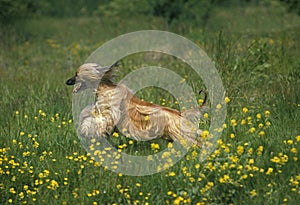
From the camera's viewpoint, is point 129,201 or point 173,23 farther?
point 173,23

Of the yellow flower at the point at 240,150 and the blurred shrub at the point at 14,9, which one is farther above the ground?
the yellow flower at the point at 240,150

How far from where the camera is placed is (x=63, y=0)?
1541cm

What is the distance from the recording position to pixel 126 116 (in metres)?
5.33

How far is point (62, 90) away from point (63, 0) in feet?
28.4

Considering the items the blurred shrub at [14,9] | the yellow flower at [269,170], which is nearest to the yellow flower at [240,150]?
the yellow flower at [269,170]

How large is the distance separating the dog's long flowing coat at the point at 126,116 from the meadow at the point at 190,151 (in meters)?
0.14

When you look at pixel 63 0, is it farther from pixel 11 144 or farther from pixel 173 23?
pixel 11 144

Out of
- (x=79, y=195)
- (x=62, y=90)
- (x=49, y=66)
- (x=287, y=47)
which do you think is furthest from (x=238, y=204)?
(x=49, y=66)

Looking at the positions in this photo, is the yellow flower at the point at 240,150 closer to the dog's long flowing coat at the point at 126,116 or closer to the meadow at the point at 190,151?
the meadow at the point at 190,151

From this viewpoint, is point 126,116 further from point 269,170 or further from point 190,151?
point 269,170

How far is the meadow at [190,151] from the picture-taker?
4.62m

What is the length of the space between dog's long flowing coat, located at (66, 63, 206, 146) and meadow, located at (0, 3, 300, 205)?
0.46 feet

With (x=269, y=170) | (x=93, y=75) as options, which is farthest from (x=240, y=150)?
(x=93, y=75)

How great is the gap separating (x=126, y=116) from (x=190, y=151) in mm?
676
